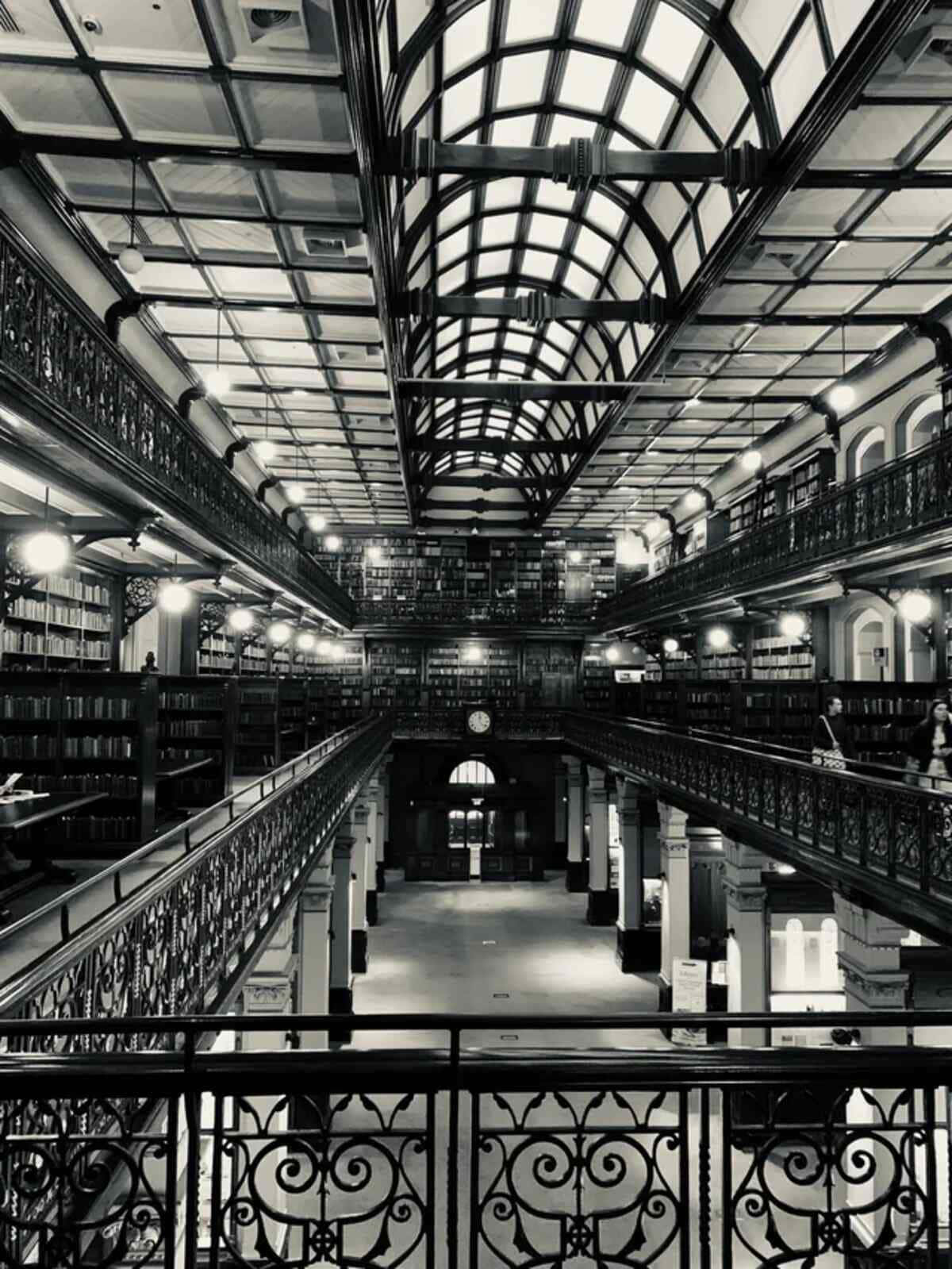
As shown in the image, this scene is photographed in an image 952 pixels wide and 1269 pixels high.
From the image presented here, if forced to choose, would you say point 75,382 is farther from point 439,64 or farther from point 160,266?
point 439,64

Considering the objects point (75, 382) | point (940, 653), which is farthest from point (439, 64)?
point (940, 653)

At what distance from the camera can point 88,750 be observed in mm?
7434

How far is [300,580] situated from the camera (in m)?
14.8

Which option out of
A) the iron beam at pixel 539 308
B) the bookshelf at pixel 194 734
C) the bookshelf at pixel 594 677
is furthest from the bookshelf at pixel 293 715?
the bookshelf at pixel 594 677

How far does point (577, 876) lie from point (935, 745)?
15.8m

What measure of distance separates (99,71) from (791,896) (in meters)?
10.8

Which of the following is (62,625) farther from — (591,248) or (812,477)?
(812,477)

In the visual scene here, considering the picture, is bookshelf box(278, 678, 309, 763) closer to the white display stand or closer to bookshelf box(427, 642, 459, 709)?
the white display stand

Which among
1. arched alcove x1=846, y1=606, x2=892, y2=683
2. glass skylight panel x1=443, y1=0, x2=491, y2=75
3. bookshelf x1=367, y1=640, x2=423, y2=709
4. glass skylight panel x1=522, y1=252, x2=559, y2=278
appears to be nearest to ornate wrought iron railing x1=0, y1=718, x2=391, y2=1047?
glass skylight panel x1=443, y1=0, x2=491, y2=75

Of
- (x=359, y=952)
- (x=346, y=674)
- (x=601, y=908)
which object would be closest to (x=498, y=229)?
(x=359, y=952)

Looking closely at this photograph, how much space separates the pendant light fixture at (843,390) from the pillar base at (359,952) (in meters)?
11.5

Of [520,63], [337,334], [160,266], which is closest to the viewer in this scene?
[160,266]

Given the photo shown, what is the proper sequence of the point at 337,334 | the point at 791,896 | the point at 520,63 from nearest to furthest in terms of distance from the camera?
the point at 520,63, the point at 337,334, the point at 791,896

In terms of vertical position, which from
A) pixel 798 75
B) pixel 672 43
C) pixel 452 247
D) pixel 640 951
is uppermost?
pixel 452 247
